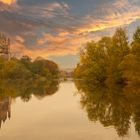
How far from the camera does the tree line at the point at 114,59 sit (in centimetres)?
4988

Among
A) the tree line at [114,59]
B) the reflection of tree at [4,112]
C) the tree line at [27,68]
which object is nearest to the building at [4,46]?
the tree line at [27,68]

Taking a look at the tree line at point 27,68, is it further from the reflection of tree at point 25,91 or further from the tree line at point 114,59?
the reflection of tree at point 25,91

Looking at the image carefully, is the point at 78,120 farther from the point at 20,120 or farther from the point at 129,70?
the point at 129,70

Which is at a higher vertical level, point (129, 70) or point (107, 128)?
point (129, 70)

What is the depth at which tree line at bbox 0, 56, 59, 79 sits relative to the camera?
10450 cm

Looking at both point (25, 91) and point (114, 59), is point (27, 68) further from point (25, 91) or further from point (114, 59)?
point (25, 91)

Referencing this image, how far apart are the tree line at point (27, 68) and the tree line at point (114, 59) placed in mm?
37683

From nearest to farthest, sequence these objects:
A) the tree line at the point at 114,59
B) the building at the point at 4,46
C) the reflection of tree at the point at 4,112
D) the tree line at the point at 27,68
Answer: the reflection of tree at the point at 4,112
the tree line at the point at 114,59
the tree line at the point at 27,68
the building at the point at 4,46

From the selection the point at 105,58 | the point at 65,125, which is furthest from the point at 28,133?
the point at 105,58

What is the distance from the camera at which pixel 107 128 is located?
1708 centimetres

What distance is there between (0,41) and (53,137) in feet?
444

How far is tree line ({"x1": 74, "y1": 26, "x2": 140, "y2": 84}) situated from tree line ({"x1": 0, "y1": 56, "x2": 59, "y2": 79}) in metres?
37.7

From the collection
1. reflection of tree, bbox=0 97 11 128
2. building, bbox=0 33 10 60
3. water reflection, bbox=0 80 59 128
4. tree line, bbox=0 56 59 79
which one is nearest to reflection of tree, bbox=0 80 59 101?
water reflection, bbox=0 80 59 128

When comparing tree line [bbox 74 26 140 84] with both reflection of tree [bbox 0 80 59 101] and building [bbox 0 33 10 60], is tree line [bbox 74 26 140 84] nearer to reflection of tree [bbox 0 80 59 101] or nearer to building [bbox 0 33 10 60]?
reflection of tree [bbox 0 80 59 101]
